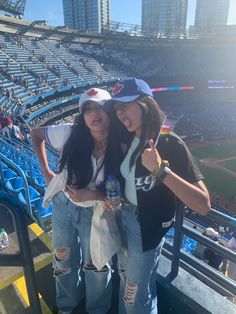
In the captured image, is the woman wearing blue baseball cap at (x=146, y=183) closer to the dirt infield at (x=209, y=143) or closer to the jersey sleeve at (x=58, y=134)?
the jersey sleeve at (x=58, y=134)

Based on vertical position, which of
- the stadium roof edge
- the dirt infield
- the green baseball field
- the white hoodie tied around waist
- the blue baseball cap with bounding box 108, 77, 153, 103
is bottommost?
the dirt infield

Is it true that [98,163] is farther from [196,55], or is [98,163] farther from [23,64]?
[196,55]

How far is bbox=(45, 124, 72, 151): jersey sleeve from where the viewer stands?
2.41 m

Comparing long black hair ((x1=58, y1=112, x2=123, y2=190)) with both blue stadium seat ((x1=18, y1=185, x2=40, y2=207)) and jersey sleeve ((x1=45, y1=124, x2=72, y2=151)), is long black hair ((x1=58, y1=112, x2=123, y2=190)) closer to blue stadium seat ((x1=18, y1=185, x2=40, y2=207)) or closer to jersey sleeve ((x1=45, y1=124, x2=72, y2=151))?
jersey sleeve ((x1=45, y1=124, x2=72, y2=151))

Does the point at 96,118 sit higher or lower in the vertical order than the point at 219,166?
higher

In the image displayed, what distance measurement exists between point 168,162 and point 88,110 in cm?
77

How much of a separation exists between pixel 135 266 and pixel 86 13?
3313 inches

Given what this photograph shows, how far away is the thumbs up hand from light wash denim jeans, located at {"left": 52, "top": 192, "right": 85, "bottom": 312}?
78 cm

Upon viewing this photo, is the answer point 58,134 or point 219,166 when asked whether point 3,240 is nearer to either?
point 58,134

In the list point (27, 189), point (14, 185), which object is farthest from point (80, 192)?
point (14, 185)

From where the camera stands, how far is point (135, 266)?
1.97 metres

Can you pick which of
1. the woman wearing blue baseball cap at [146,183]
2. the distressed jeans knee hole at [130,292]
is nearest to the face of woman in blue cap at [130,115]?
the woman wearing blue baseball cap at [146,183]

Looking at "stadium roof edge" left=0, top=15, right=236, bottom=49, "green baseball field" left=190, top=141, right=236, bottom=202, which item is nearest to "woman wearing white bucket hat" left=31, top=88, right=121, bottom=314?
"green baseball field" left=190, top=141, right=236, bottom=202

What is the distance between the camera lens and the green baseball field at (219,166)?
20.5 meters
